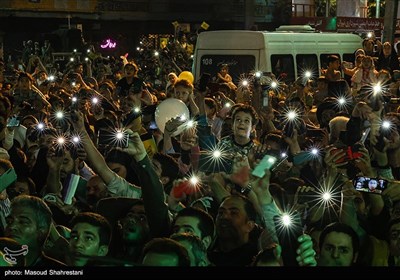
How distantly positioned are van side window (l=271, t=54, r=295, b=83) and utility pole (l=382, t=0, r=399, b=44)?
608 centimetres

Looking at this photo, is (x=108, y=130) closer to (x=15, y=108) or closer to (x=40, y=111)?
(x=40, y=111)

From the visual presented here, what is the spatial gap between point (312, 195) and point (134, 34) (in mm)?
32451

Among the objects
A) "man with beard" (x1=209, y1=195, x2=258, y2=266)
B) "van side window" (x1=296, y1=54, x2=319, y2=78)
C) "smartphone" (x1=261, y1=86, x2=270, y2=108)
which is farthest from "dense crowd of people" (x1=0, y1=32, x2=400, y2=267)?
"van side window" (x1=296, y1=54, x2=319, y2=78)

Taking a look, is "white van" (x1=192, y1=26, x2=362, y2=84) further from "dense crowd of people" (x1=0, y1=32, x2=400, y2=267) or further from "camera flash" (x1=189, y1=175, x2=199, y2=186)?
"camera flash" (x1=189, y1=175, x2=199, y2=186)

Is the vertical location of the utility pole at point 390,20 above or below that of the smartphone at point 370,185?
above

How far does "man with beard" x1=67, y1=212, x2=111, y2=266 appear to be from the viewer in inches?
146

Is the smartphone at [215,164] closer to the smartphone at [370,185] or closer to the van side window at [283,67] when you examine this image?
the smartphone at [370,185]

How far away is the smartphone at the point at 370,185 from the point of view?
4035 mm

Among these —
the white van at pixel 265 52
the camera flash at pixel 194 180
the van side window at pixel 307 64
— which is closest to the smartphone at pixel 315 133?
the camera flash at pixel 194 180

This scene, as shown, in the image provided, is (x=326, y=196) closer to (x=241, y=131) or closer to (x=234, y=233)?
(x=234, y=233)

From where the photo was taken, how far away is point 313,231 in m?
3.82

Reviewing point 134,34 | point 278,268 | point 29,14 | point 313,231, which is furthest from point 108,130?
point 134,34

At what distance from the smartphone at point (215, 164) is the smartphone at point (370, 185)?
2.68 feet

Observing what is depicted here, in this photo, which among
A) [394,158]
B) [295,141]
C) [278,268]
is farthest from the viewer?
[295,141]
